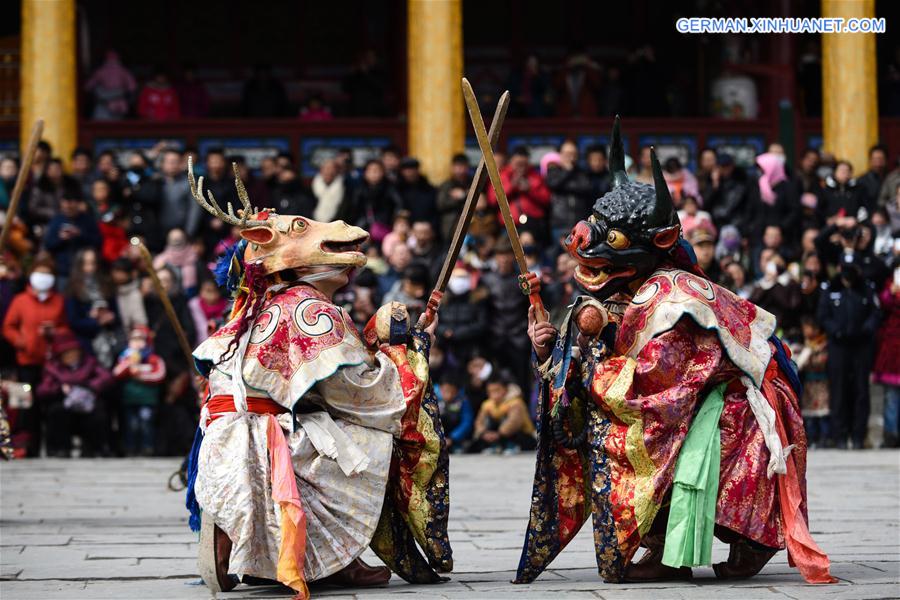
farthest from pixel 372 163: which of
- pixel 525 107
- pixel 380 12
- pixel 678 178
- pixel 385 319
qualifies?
pixel 385 319

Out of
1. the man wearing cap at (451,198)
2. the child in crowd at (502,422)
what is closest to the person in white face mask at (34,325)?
the man wearing cap at (451,198)

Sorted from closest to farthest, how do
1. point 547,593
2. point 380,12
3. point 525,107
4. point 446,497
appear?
1. point 547,593
2. point 446,497
3. point 525,107
4. point 380,12

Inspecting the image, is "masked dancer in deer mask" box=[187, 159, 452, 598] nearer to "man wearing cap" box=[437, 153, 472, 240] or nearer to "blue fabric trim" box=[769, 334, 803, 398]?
"blue fabric trim" box=[769, 334, 803, 398]

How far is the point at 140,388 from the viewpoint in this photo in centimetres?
1477

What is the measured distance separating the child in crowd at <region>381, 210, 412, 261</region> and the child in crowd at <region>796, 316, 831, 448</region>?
3.57 metres

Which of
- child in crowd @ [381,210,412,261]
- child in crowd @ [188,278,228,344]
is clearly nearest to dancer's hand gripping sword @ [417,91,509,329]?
child in crowd @ [188,278,228,344]

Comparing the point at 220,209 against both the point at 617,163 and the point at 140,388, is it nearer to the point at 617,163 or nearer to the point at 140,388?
the point at 617,163

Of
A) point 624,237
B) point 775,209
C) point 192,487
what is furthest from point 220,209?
point 775,209

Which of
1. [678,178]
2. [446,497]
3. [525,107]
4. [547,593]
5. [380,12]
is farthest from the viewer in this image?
[380,12]

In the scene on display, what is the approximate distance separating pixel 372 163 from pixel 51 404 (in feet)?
12.3

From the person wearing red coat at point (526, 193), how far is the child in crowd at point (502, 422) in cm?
187

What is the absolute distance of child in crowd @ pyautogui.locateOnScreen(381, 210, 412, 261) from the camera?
15586 mm

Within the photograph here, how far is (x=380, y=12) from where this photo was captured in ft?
71.8

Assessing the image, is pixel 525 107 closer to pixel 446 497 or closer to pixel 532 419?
pixel 532 419
